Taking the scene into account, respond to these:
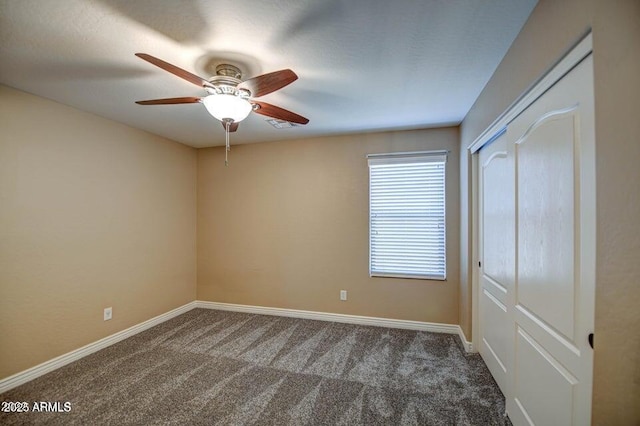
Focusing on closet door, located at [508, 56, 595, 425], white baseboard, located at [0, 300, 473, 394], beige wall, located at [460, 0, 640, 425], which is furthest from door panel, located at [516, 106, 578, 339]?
white baseboard, located at [0, 300, 473, 394]

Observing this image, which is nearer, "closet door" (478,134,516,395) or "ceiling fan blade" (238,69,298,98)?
"ceiling fan blade" (238,69,298,98)

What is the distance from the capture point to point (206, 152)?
13.1ft

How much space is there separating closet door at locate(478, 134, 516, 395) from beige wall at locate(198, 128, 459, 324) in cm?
67

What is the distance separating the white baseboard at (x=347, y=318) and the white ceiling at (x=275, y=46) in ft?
8.03

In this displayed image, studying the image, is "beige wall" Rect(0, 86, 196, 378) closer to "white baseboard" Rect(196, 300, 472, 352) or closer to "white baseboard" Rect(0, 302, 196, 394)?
"white baseboard" Rect(0, 302, 196, 394)

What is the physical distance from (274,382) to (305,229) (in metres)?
1.84

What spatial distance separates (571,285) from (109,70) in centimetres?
298

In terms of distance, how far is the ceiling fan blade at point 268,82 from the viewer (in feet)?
4.64

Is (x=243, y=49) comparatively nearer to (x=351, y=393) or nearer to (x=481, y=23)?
(x=481, y=23)

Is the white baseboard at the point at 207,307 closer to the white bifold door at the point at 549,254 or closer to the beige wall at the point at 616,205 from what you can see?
the white bifold door at the point at 549,254

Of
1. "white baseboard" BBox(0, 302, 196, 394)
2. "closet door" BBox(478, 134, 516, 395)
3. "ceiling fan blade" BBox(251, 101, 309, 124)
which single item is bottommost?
"white baseboard" BBox(0, 302, 196, 394)

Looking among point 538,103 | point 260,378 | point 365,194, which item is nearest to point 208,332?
point 260,378

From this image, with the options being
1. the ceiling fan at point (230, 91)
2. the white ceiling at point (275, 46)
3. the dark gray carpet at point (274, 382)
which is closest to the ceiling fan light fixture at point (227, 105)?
the ceiling fan at point (230, 91)

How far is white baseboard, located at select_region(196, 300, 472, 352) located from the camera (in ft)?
10.1
